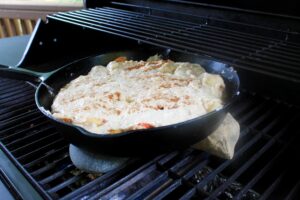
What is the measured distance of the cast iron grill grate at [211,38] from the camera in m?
0.91

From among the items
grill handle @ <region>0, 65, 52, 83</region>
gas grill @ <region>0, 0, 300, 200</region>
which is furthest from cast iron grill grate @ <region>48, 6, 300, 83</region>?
grill handle @ <region>0, 65, 52, 83</region>

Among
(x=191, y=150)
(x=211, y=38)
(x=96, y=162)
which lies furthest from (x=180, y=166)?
(x=211, y=38)

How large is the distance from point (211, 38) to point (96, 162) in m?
0.64

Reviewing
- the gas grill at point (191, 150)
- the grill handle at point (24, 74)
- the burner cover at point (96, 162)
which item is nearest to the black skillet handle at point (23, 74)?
the grill handle at point (24, 74)

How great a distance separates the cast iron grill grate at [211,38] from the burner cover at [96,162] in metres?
0.43

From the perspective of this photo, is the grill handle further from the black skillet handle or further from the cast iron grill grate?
the cast iron grill grate

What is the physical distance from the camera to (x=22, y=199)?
69cm

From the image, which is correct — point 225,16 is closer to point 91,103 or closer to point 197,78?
point 197,78

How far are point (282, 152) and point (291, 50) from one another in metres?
0.35

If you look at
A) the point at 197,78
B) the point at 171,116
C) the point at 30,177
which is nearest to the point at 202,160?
the point at 171,116

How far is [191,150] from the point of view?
34.6 inches

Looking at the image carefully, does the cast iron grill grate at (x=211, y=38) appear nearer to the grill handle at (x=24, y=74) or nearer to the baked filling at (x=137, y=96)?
the baked filling at (x=137, y=96)

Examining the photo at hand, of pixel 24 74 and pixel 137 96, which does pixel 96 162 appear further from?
pixel 24 74

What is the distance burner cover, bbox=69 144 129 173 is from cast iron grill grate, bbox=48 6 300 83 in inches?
16.9
